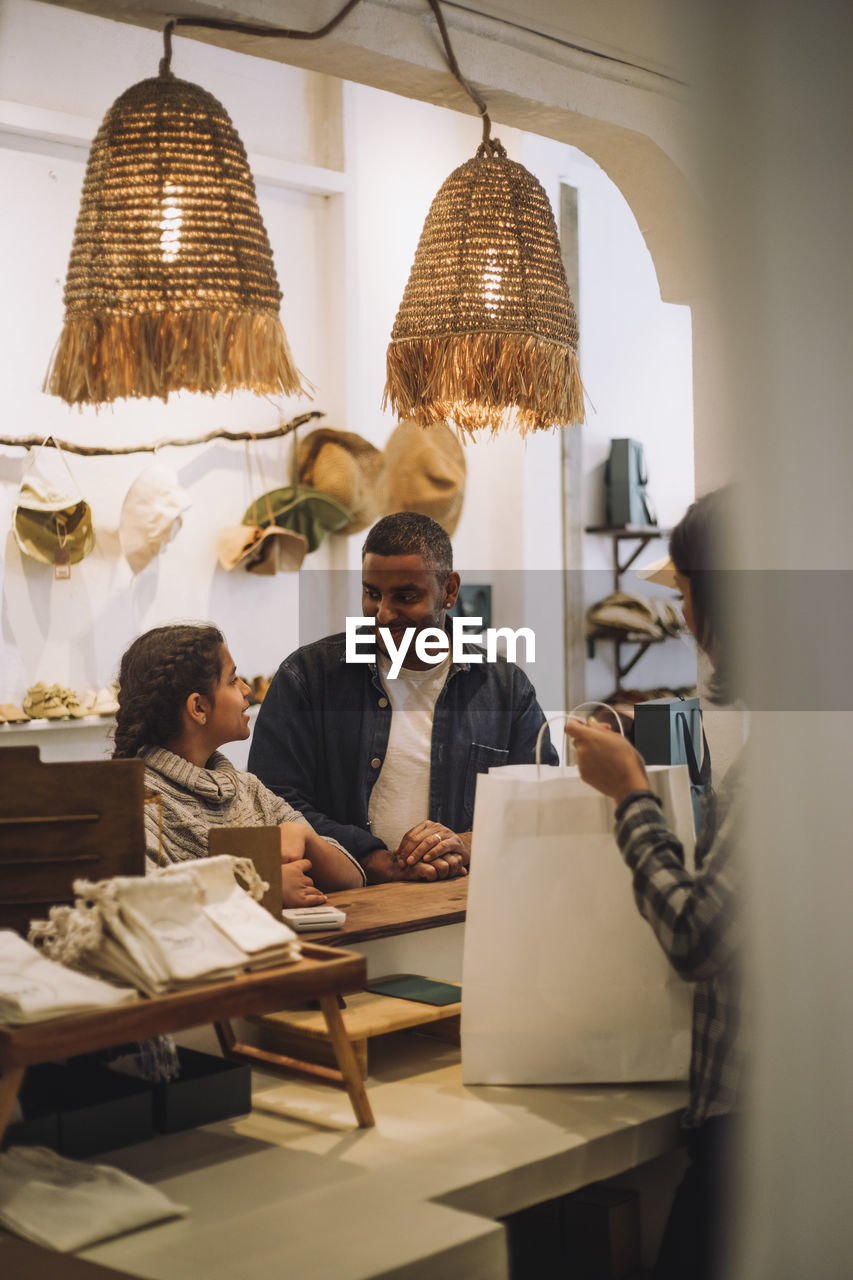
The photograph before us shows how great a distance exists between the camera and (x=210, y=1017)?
1.41 meters

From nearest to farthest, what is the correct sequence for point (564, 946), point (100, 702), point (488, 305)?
point (564, 946) < point (488, 305) < point (100, 702)

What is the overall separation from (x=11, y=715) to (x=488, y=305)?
8.48ft

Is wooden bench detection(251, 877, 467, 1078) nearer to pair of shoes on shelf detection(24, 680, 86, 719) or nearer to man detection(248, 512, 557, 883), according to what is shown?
man detection(248, 512, 557, 883)

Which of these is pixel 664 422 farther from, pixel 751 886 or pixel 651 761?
pixel 751 886

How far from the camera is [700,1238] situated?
976 mm

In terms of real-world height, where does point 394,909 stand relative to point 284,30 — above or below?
below

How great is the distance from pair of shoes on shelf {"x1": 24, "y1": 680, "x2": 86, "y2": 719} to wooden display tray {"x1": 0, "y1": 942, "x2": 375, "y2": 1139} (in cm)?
279

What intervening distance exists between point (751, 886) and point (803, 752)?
9cm

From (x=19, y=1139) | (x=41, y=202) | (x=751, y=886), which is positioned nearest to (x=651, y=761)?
(x=19, y=1139)

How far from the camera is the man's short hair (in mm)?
2952

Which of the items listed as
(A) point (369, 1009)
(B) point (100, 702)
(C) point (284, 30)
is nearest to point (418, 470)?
(B) point (100, 702)

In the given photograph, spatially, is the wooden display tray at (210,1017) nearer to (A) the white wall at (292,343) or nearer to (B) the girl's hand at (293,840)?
(B) the girl's hand at (293,840)

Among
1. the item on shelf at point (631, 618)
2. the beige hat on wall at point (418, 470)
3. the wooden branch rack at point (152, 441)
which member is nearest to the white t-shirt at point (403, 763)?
the wooden branch rack at point (152, 441)

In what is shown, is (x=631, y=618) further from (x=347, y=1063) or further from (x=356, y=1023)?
(x=347, y=1063)
